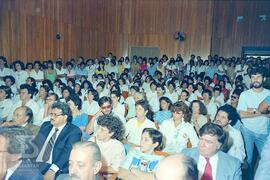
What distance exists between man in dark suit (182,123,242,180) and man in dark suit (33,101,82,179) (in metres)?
1.61

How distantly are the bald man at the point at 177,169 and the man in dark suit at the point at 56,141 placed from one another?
7.26 feet

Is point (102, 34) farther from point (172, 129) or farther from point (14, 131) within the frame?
point (14, 131)

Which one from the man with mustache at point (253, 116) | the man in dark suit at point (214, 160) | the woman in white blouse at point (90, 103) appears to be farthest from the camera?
the woman in white blouse at point (90, 103)

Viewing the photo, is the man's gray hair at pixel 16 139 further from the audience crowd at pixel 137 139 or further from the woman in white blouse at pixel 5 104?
the woman in white blouse at pixel 5 104

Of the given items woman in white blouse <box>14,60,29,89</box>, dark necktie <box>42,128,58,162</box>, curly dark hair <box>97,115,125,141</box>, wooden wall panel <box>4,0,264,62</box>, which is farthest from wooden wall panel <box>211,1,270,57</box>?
dark necktie <box>42,128,58,162</box>

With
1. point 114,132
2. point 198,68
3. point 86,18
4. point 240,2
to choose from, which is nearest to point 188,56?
point 198,68

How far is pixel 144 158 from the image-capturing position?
369cm

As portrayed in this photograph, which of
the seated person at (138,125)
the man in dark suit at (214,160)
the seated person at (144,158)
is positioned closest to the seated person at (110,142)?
the seated person at (144,158)

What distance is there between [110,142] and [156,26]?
13.5 metres

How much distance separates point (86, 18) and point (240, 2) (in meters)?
8.13

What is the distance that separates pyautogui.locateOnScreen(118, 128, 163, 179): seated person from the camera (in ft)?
11.6

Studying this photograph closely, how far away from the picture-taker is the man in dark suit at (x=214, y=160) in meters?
Answer: 3.19

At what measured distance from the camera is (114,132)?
4.05 metres

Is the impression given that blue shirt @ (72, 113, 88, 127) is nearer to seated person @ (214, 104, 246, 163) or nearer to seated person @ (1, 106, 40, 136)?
seated person @ (1, 106, 40, 136)
